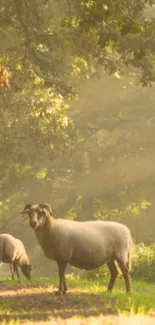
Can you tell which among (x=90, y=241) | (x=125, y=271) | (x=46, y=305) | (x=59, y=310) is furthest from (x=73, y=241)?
(x=59, y=310)

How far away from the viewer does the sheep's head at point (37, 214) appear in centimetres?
1088

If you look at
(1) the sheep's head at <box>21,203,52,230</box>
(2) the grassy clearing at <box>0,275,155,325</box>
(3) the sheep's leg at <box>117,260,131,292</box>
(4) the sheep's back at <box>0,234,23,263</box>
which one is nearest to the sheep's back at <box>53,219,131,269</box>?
(3) the sheep's leg at <box>117,260,131,292</box>

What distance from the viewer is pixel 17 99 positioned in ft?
81.0

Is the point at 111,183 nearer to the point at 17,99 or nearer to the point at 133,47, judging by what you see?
the point at 17,99

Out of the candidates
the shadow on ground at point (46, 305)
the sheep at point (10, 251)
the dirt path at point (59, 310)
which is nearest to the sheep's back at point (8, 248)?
the sheep at point (10, 251)

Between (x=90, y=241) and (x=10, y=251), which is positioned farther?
(x=10, y=251)

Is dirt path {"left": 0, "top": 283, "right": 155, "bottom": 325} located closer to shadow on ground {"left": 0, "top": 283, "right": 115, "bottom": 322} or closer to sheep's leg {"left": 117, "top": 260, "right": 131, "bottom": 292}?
shadow on ground {"left": 0, "top": 283, "right": 115, "bottom": 322}

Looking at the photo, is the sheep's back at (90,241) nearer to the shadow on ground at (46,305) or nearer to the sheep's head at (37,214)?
the sheep's head at (37,214)

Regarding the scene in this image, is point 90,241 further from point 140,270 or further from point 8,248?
point 140,270

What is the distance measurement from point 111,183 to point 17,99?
58.9 feet

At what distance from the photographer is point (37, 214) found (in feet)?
36.1

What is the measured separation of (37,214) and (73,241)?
1020 mm

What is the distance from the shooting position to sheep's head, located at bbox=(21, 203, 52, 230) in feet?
35.7

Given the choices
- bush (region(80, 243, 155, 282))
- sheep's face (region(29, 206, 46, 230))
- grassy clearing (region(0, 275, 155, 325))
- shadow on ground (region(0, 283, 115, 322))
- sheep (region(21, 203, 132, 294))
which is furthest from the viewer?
bush (region(80, 243, 155, 282))
